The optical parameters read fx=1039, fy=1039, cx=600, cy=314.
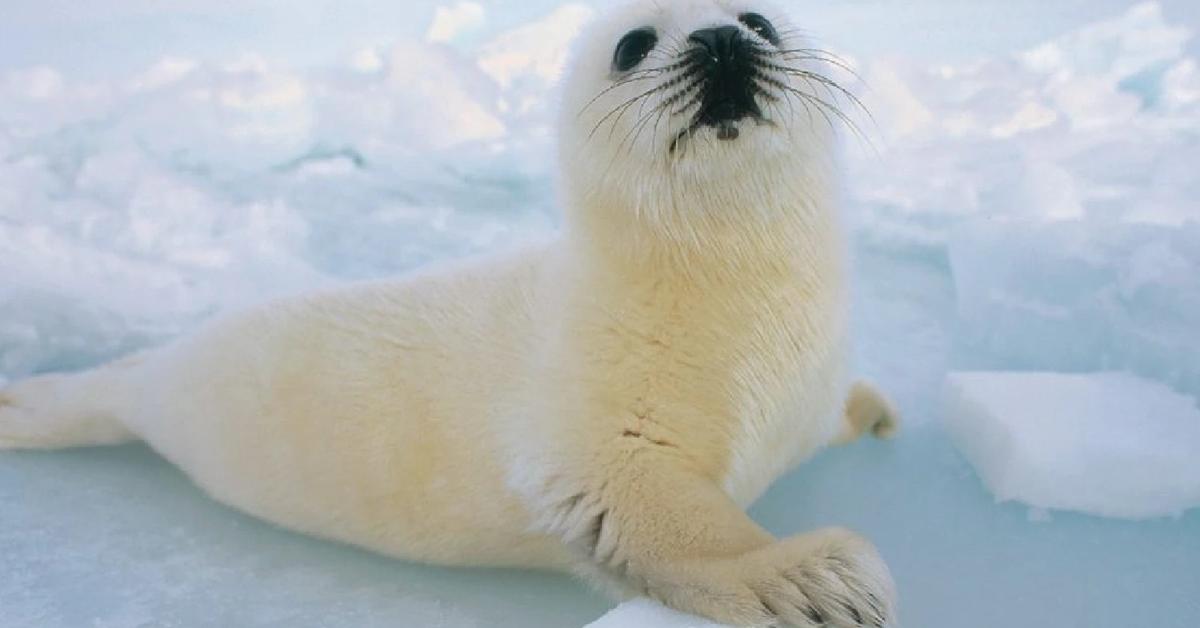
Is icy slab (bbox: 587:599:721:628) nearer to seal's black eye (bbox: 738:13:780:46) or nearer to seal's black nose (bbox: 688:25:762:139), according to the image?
seal's black nose (bbox: 688:25:762:139)

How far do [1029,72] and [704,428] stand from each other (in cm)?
498

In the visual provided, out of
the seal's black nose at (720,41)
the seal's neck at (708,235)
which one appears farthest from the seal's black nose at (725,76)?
the seal's neck at (708,235)

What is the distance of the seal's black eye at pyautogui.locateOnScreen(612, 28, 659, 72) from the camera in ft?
6.03

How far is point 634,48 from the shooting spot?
6.06ft

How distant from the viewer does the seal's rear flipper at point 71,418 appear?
2.60 m

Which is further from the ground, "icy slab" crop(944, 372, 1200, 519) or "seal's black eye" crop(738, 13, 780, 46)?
"seal's black eye" crop(738, 13, 780, 46)

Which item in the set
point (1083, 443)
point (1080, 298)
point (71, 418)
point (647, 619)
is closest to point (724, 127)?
point (647, 619)

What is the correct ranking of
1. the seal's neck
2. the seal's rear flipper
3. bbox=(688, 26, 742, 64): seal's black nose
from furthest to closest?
the seal's rear flipper, the seal's neck, bbox=(688, 26, 742, 64): seal's black nose

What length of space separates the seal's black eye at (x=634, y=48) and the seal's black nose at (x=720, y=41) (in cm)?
19

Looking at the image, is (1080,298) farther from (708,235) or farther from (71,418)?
(71,418)

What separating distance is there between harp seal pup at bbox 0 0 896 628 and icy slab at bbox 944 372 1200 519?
47 centimetres

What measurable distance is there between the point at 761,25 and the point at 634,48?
238 mm

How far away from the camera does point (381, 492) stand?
2.06m

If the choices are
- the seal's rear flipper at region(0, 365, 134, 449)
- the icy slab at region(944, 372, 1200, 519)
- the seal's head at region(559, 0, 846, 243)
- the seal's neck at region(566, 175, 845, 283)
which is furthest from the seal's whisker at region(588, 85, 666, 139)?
the seal's rear flipper at region(0, 365, 134, 449)
